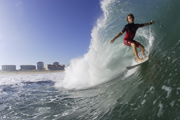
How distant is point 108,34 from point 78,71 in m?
4.09

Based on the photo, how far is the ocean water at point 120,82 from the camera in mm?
2534

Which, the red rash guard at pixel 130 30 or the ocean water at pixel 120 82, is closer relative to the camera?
the ocean water at pixel 120 82

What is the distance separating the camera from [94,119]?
278 centimetres

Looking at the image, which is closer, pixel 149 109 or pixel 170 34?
pixel 149 109

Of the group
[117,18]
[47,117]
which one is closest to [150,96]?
[47,117]

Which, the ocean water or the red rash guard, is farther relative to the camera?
the red rash guard

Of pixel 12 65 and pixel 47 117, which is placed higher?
pixel 12 65

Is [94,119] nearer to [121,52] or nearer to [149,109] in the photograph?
[149,109]

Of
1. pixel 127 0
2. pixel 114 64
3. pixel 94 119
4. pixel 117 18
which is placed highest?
pixel 127 0

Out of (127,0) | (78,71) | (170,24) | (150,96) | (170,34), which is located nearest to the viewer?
(150,96)

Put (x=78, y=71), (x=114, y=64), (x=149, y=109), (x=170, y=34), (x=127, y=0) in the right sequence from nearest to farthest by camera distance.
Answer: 1. (x=149, y=109)
2. (x=170, y=34)
3. (x=114, y=64)
4. (x=127, y=0)
5. (x=78, y=71)

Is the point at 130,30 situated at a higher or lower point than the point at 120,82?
higher

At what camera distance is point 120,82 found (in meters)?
5.15

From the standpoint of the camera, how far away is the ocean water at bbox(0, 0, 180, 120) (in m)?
2.53
